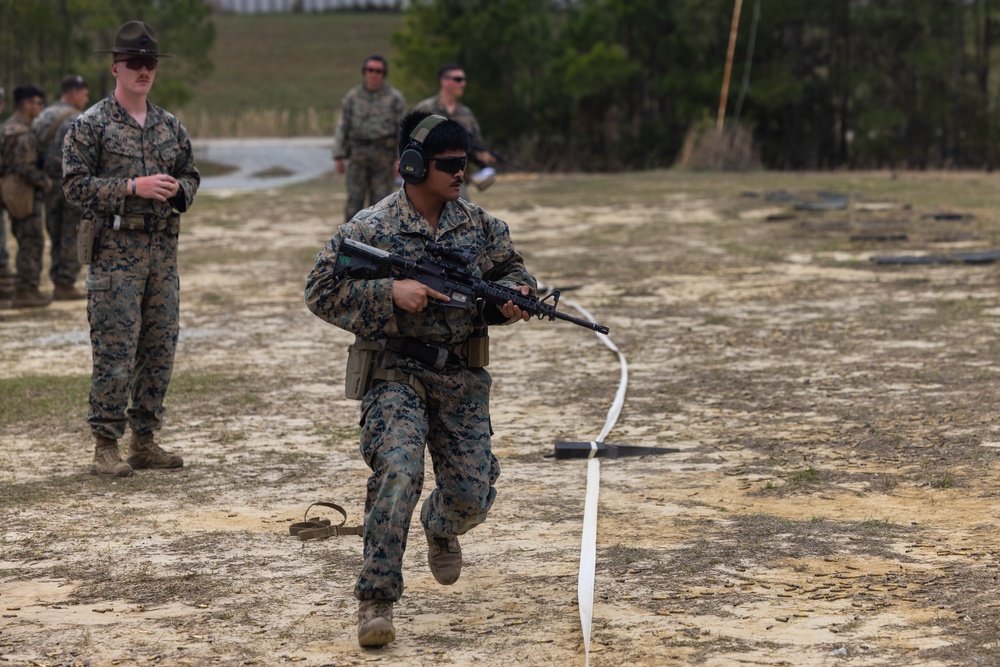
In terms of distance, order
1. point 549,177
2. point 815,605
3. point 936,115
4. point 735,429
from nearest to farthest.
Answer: point 815,605, point 735,429, point 549,177, point 936,115

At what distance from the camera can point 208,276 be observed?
50.6ft

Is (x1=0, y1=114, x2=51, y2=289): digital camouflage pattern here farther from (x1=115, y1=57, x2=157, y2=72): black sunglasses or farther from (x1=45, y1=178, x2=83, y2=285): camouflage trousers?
(x1=115, y1=57, x2=157, y2=72): black sunglasses

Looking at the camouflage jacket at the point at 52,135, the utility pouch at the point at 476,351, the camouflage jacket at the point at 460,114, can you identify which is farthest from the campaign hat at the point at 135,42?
the camouflage jacket at the point at 460,114

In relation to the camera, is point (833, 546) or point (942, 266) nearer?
point (833, 546)

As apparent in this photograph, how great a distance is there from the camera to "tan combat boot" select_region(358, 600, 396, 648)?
4.64 metres

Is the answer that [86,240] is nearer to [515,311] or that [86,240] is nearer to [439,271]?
[439,271]

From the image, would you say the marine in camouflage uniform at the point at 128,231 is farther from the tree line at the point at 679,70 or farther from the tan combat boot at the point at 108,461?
the tree line at the point at 679,70

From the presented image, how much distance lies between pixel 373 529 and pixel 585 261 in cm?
1135

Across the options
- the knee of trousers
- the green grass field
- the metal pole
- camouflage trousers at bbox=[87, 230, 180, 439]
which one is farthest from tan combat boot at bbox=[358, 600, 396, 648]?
the green grass field

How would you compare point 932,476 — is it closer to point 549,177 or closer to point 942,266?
point 942,266

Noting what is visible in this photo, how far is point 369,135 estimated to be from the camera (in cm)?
1468

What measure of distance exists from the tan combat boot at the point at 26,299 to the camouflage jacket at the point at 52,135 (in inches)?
41.9

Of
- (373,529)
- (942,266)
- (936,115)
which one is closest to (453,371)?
(373,529)

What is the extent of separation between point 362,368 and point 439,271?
42 centimetres
